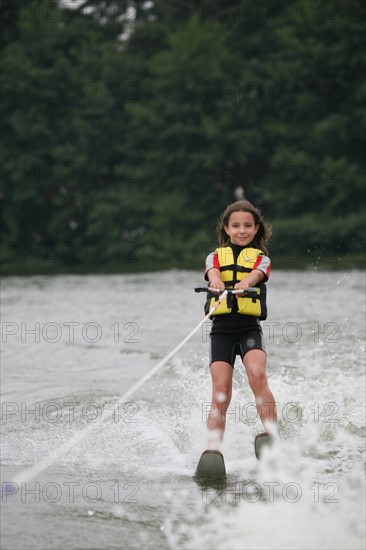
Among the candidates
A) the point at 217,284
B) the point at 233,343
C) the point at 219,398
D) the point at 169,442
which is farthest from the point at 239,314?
the point at 169,442

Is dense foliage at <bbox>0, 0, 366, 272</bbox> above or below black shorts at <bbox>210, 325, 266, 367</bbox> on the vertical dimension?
above

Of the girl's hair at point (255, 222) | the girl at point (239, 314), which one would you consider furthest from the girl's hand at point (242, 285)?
the girl's hair at point (255, 222)

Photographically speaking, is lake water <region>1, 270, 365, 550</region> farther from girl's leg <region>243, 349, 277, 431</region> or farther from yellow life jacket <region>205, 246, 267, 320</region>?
yellow life jacket <region>205, 246, 267, 320</region>

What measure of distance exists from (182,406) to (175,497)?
98.4 inches

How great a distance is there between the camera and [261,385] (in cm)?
589

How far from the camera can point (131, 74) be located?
129ft

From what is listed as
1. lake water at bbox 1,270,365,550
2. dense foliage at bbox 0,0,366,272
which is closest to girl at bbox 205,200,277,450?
lake water at bbox 1,270,365,550

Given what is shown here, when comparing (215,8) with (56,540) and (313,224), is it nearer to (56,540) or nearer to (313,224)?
(313,224)

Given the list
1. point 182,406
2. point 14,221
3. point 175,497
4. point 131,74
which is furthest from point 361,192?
point 175,497

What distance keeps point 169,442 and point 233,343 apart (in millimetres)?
825

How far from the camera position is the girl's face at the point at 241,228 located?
20.1 ft

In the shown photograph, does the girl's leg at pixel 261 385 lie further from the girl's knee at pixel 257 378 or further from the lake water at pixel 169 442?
the lake water at pixel 169 442

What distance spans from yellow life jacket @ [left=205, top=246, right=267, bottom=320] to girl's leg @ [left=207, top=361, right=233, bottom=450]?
A: 0.33 meters

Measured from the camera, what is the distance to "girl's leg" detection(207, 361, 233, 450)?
19.2 ft
